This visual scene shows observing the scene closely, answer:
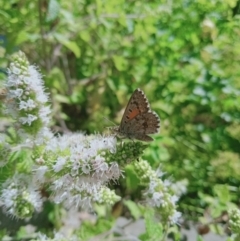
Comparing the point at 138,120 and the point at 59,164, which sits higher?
the point at 138,120

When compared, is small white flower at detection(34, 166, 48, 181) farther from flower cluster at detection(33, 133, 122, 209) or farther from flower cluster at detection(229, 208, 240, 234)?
flower cluster at detection(229, 208, 240, 234)

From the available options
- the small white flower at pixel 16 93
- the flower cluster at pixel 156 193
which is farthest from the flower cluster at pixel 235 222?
the small white flower at pixel 16 93

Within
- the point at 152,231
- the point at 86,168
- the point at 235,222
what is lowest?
the point at 152,231

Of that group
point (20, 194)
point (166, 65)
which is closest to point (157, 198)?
point (20, 194)

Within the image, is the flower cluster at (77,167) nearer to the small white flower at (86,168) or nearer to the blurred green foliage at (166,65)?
the small white flower at (86,168)

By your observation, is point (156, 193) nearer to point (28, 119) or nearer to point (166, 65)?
point (28, 119)

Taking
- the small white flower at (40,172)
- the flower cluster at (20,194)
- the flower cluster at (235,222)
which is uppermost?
the small white flower at (40,172)

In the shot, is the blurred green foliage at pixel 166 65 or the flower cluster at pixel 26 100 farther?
the blurred green foliage at pixel 166 65
